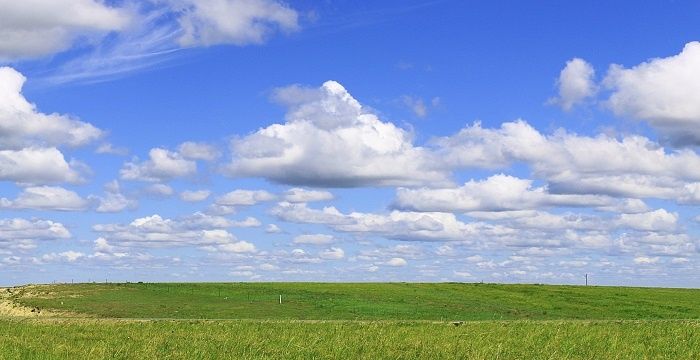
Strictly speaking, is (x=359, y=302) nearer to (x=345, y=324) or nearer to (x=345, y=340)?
(x=345, y=324)

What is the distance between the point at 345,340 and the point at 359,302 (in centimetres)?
3731

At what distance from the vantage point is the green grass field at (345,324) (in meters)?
34.9

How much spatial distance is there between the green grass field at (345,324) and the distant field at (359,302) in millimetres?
158

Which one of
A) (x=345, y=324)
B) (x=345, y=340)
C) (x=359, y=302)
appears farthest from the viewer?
(x=359, y=302)

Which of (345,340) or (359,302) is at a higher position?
(359,302)

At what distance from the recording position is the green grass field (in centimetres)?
3488

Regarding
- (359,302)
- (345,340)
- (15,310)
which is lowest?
(345,340)

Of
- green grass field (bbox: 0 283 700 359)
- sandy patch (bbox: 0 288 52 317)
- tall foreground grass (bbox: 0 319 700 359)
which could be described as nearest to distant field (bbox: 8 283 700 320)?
green grass field (bbox: 0 283 700 359)

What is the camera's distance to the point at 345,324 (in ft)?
164

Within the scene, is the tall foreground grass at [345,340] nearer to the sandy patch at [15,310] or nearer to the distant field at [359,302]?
the distant field at [359,302]

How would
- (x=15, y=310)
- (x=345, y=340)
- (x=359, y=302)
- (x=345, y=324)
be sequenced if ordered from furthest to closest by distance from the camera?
(x=359, y=302) → (x=15, y=310) → (x=345, y=324) → (x=345, y=340)

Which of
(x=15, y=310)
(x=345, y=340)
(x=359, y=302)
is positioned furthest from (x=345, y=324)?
(x=15, y=310)

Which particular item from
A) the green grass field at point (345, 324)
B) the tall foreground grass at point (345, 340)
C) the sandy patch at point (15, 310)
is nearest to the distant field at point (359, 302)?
the green grass field at point (345, 324)

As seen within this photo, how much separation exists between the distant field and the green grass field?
158 millimetres
